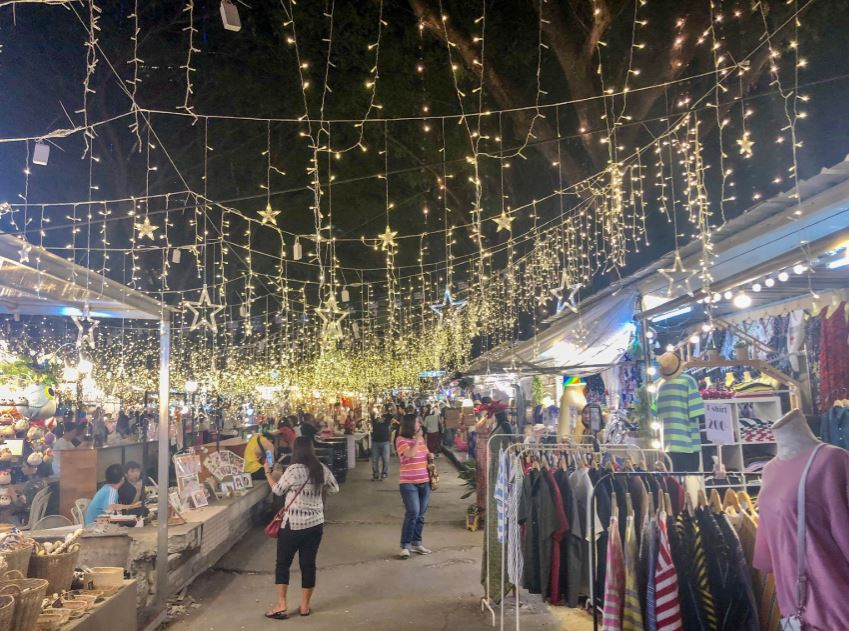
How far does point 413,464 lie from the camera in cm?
781

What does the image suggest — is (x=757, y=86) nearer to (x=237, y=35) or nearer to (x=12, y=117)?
(x=237, y=35)

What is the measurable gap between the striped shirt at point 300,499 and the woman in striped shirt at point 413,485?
2.07 m

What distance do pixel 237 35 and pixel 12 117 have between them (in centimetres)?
467

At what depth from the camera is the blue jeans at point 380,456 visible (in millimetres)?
14434

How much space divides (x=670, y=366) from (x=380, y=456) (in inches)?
395

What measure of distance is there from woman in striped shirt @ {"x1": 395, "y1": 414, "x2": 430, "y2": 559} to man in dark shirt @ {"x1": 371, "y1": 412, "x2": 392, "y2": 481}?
20.3ft

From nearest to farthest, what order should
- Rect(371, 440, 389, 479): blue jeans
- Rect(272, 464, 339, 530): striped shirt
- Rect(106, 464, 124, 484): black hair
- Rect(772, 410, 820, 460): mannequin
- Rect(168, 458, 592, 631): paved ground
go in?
Rect(772, 410, 820, 460): mannequin → Rect(168, 458, 592, 631): paved ground → Rect(272, 464, 339, 530): striped shirt → Rect(106, 464, 124, 484): black hair → Rect(371, 440, 389, 479): blue jeans

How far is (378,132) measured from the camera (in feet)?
42.4

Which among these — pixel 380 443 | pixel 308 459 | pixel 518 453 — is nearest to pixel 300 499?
pixel 308 459

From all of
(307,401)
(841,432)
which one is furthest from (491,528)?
(307,401)

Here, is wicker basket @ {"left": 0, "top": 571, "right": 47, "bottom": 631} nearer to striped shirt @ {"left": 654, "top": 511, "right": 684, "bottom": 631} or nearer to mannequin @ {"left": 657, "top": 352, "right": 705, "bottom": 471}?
striped shirt @ {"left": 654, "top": 511, "right": 684, "bottom": 631}

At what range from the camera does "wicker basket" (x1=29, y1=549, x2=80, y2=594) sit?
391cm

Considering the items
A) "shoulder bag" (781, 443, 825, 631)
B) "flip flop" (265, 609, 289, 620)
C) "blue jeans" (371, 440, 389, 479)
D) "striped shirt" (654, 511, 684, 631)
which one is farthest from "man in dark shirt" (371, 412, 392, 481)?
"shoulder bag" (781, 443, 825, 631)

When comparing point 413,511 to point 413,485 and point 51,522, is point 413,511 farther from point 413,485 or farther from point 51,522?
point 51,522
